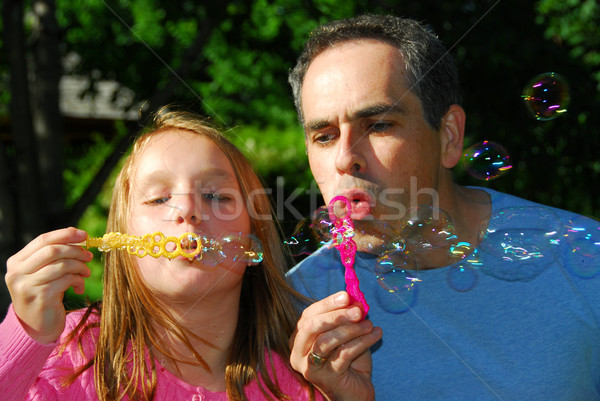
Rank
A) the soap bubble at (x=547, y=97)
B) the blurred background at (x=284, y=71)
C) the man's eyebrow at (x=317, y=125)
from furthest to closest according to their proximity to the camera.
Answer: the blurred background at (x=284, y=71) < the soap bubble at (x=547, y=97) < the man's eyebrow at (x=317, y=125)

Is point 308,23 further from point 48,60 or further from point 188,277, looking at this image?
point 188,277

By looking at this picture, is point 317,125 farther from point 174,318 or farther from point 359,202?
point 174,318

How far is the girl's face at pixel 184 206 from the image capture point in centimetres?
174

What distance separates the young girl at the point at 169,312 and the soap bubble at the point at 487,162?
0.86 meters

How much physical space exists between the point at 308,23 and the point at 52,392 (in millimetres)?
4206

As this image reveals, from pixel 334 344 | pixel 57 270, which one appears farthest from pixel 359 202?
pixel 57 270

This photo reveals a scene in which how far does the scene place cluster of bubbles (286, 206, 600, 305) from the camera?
198 centimetres

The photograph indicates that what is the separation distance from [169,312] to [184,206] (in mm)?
354

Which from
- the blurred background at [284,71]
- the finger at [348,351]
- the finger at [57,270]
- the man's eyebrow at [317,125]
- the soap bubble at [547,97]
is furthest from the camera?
the blurred background at [284,71]

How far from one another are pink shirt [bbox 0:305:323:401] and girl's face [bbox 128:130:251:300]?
0.28 meters

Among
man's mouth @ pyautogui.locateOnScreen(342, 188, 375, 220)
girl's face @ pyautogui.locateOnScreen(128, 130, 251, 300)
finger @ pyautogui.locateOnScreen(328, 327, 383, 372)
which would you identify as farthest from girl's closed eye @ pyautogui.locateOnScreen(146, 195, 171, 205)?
finger @ pyautogui.locateOnScreen(328, 327, 383, 372)

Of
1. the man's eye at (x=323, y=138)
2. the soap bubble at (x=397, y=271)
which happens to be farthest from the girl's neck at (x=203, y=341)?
the man's eye at (x=323, y=138)

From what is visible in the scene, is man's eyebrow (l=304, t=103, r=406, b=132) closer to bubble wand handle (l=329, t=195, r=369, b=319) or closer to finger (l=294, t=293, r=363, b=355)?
bubble wand handle (l=329, t=195, r=369, b=319)

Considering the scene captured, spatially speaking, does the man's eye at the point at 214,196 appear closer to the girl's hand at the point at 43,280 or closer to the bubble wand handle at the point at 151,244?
the bubble wand handle at the point at 151,244
